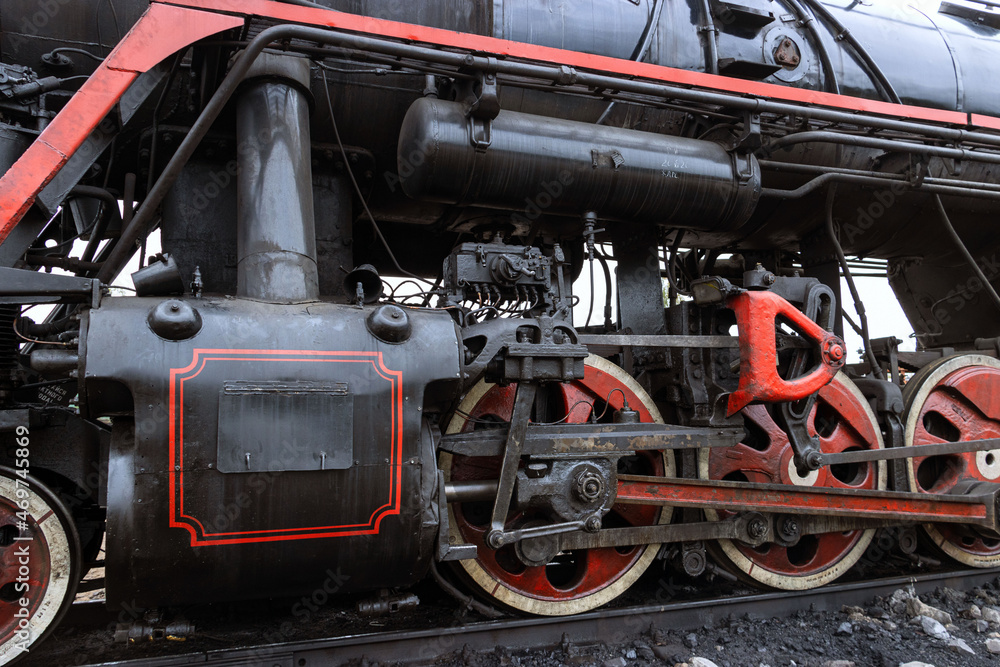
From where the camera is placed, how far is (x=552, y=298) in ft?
10.2

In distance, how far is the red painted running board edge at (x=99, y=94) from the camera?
6.78 feet

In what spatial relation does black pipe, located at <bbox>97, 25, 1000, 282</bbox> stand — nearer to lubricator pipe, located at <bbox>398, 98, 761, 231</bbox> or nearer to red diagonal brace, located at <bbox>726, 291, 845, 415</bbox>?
lubricator pipe, located at <bbox>398, 98, 761, 231</bbox>

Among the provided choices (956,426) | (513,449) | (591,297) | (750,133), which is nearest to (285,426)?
(513,449)

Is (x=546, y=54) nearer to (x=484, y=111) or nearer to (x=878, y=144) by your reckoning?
(x=484, y=111)

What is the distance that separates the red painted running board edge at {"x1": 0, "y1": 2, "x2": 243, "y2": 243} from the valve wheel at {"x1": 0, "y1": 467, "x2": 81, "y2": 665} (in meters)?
0.88

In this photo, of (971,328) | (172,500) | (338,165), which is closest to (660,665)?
(172,500)

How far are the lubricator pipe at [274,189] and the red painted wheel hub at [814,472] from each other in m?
2.31

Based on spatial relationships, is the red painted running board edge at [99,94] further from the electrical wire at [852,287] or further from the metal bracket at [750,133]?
the electrical wire at [852,287]

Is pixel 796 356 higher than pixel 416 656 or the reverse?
higher

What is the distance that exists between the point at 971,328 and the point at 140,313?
18.2 ft

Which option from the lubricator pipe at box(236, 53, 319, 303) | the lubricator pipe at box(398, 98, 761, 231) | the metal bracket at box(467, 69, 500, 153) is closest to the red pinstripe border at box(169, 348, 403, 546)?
the lubricator pipe at box(236, 53, 319, 303)

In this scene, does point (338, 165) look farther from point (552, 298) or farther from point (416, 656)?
point (416, 656)

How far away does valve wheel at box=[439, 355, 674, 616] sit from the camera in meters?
2.99

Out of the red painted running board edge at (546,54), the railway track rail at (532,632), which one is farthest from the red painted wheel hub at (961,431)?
the red painted running board edge at (546,54)
